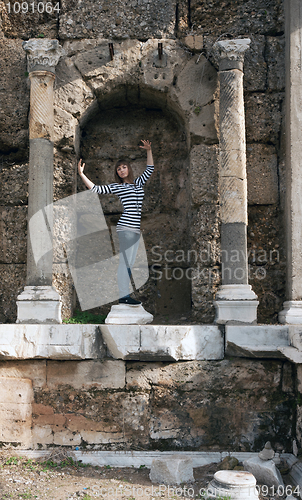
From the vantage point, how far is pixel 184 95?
→ 19.9 feet

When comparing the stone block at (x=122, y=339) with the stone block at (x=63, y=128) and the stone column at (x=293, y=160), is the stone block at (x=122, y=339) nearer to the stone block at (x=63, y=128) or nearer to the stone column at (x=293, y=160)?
the stone column at (x=293, y=160)

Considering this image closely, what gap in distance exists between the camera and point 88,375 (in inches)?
194

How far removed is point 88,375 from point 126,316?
0.76m

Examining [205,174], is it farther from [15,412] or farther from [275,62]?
[15,412]

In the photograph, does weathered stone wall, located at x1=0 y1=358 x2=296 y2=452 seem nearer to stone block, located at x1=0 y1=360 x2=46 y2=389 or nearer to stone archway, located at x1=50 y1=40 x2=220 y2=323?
stone block, located at x1=0 y1=360 x2=46 y2=389

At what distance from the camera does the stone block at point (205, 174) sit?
599 cm

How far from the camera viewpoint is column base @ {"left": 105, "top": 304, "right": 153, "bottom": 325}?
17.0ft

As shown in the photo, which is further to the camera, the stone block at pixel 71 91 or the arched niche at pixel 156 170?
the arched niche at pixel 156 170

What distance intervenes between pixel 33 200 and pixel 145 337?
2.13 metres

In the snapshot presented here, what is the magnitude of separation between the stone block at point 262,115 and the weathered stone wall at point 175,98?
0.04 feet

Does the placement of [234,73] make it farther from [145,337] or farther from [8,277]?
[8,277]

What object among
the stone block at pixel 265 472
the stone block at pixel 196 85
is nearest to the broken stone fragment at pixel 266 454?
the stone block at pixel 265 472

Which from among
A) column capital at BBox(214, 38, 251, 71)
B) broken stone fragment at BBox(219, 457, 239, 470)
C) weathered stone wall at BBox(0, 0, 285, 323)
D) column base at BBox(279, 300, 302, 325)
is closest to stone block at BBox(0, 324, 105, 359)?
weathered stone wall at BBox(0, 0, 285, 323)

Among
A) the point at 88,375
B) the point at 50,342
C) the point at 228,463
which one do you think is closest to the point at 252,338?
the point at 228,463
